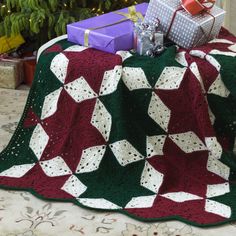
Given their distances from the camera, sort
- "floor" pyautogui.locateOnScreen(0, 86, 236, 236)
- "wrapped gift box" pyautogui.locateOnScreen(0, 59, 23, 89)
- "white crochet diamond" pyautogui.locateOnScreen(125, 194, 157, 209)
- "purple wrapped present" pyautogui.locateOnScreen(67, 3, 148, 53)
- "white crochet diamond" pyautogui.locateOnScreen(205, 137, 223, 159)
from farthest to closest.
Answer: "wrapped gift box" pyautogui.locateOnScreen(0, 59, 23, 89)
"purple wrapped present" pyautogui.locateOnScreen(67, 3, 148, 53)
"white crochet diamond" pyautogui.locateOnScreen(205, 137, 223, 159)
"white crochet diamond" pyautogui.locateOnScreen(125, 194, 157, 209)
"floor" pyautogui.locateOnScreen(0, 86, 236, 236)

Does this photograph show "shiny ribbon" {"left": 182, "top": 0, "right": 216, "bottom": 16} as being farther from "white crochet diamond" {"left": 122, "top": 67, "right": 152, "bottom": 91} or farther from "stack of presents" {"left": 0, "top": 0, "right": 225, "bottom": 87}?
"white crochet diamond" {"left": 122, "top": 67, "right": 152, "bottom": 91}

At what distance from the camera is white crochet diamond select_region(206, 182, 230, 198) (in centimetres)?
169

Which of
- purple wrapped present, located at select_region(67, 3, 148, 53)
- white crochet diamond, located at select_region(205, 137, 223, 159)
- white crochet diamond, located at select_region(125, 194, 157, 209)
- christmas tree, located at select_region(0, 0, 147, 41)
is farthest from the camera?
christmas tree, located at select_region(0, 0, 147, 41)

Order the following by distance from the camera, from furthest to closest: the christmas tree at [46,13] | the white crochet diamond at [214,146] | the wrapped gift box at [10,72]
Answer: the wrapped gift box at [10,72], the christmas tree at [46,13], the white crochet diamond at [214,146]

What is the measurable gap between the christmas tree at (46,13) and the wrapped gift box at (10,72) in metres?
0.16

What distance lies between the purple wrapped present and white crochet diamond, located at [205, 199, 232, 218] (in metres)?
0.66

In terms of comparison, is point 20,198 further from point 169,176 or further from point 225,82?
point 225,82

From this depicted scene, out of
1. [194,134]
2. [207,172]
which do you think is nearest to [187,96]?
[194,134]

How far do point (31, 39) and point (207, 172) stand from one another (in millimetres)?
1507

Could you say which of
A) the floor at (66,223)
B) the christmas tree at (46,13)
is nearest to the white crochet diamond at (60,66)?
the floor at (66,223)

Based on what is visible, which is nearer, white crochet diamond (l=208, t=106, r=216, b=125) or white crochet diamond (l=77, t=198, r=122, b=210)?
white crochet diamond (l=77, t=198, r=122, b=210)

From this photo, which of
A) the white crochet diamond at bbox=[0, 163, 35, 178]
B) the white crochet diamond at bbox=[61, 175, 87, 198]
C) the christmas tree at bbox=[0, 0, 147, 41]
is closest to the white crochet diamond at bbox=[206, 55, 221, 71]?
the white crochet diamond at bbox=[61, 175, 87, 198]

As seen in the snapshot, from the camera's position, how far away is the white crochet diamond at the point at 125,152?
1.75 meters

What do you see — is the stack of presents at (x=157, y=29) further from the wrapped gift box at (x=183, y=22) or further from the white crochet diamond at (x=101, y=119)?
the white crochet diamond at (x=101, y=119)
